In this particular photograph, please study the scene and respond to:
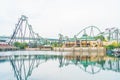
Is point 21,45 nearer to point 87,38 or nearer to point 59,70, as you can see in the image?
point 87,38

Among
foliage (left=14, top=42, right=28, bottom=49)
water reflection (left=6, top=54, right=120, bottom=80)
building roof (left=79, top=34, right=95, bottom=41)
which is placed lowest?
water reflection (left=6, top=54, right=120, bottom=80)

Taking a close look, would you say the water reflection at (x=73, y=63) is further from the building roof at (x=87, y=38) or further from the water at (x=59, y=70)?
the building roof at (x=87, y=38)

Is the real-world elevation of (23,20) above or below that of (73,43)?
above

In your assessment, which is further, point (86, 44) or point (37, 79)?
point (86, 44)

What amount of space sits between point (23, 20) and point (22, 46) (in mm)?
20075

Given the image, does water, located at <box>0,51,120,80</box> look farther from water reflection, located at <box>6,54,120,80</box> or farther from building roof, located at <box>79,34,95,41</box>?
building roof, located at <box>79,34,95,41</box>

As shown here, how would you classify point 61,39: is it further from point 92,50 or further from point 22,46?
point 92,50

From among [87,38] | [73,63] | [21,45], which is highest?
[87,38]

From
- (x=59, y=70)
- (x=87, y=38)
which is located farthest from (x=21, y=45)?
(x=59, y=70)

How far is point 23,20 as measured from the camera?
9300 centimetres

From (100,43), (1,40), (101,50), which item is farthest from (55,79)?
(1,40)

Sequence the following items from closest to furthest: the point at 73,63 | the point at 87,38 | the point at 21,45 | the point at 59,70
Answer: the point at 59,70 < the point at 73,63 < the point at 87,38 < the point at 21,45

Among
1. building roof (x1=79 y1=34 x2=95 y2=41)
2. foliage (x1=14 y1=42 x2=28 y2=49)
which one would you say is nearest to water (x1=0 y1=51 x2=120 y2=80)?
building roof (x1=79 y1=34 x2=95 y2=41)

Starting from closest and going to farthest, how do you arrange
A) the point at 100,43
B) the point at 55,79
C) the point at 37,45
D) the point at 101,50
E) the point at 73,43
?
1. the point at 55,79
2. the point at 101,50
3. the point at 100,43
4. the point at 73,43
5. the point at 37,45
